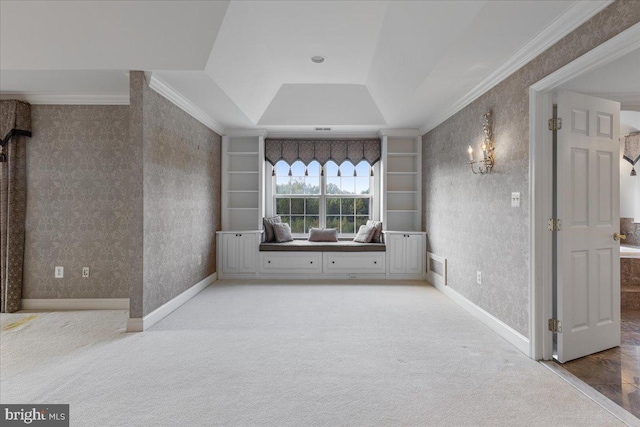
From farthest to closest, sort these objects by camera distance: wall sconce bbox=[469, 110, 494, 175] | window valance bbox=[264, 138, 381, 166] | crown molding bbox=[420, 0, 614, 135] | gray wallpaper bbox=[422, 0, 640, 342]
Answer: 1. window valance bbox=[264, 138, 381, 166]
2. wall sconce bbox=[469, 110, 494, 175]
3. gray wallpaper bbox=[422, 0, 640, 342]
4. crown molding bbox=[420, 0, 614, 135]

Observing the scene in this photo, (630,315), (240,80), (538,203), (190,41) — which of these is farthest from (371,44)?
(630,315)

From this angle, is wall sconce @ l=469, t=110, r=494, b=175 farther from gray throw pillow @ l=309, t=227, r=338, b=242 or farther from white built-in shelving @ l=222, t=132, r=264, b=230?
white built-in shelving @ l=222, t=132, r=264, b=230

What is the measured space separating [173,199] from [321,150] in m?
2.82

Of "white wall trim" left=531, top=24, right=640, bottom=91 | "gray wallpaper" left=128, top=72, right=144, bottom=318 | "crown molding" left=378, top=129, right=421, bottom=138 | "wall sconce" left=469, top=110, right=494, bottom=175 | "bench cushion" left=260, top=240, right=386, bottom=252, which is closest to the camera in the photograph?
"white wall trim" left=531, top=24, right=640, bottom=91

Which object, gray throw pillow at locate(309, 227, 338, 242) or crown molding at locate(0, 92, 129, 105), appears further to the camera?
gray throw pillow at locate(309, 227, 338, 242)

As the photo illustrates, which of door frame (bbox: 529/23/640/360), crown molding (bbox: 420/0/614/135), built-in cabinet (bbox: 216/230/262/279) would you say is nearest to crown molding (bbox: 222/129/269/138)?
built-in cabinet (bbox: 216/230/262/279)

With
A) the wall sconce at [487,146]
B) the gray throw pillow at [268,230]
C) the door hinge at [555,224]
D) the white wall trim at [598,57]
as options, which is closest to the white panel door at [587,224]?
the door hinge at [555,224]

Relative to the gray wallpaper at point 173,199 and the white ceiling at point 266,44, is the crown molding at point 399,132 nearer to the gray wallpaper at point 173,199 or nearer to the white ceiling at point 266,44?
the white ceiling at point 266,44

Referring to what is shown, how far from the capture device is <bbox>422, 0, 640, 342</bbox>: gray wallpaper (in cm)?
202

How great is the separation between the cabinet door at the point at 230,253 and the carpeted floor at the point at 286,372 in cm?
160

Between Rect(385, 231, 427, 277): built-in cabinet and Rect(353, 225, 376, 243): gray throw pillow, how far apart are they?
319 mm

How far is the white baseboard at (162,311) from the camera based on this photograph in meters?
2.86

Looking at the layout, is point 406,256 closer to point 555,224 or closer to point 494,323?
point 494,323

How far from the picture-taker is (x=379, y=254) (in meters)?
4.95
